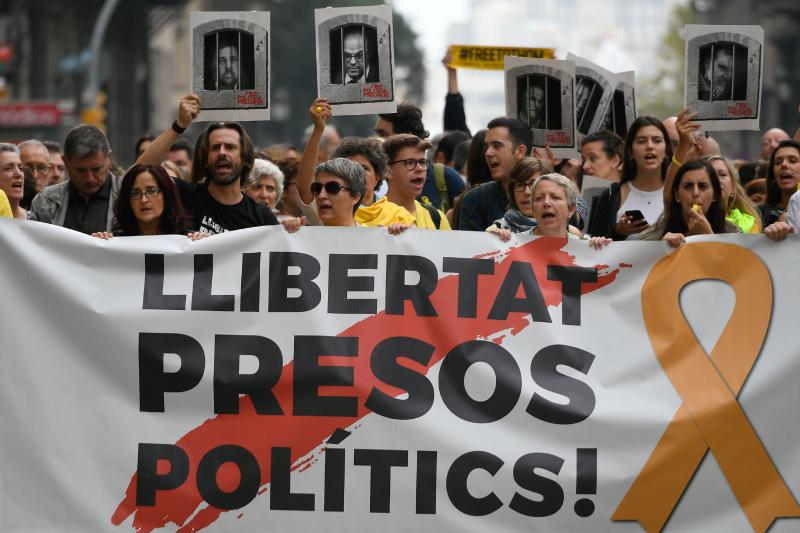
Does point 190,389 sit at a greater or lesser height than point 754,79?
lesser

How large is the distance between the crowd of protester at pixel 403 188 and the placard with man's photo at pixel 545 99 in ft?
0.36

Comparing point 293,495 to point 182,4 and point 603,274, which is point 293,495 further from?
point 182,4

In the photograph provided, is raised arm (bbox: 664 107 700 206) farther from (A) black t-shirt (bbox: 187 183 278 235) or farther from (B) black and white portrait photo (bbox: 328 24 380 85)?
(A) black t-shirt (bbox: 187 183 278 235)

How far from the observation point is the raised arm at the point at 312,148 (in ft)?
24.6

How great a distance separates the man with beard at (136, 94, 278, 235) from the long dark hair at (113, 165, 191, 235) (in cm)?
21

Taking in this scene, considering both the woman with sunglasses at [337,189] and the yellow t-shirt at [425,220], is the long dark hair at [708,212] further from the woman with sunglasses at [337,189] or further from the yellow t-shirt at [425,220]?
the woman with sunglasses at [337,189]

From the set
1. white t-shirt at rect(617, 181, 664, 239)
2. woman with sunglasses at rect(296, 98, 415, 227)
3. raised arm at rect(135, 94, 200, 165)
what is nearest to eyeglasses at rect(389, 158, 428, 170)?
woman with sunglasses at rect(296, 98, 415, 227)

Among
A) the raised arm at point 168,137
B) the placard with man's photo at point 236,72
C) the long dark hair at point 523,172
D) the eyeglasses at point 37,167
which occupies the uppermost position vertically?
the placard with man's photo at point 236,72

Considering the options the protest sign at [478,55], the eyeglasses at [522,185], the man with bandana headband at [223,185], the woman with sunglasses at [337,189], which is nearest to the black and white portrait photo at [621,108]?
the protest sign at [478,55]

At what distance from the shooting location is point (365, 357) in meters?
6.72

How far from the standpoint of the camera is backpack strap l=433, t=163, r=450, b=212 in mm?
9648

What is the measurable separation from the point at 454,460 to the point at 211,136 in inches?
79.8

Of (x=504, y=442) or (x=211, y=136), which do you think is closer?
(x=504, y=442)

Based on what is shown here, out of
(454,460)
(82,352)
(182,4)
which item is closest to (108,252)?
(82,352)
